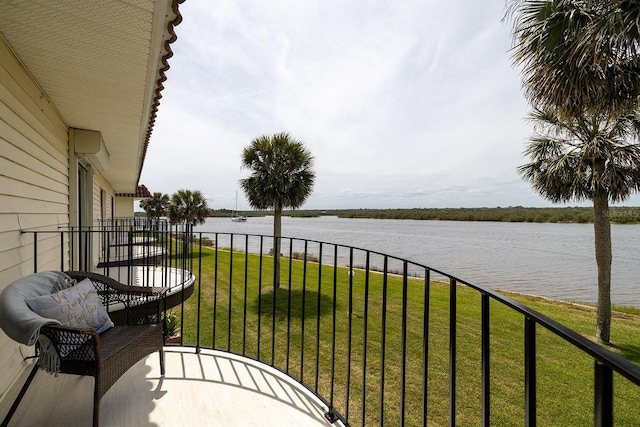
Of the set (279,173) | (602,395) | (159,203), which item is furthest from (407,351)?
(159,203)

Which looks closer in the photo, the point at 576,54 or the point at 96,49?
the point at 96,49

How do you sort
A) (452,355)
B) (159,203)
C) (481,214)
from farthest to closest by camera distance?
(481,214) → (159,203) → (452,355)

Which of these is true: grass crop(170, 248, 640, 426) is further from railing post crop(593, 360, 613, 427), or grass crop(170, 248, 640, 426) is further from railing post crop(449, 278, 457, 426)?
railing post crop(593, 360, 613, 427)

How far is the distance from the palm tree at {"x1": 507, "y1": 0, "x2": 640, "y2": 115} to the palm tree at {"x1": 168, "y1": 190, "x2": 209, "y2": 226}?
2159 cm

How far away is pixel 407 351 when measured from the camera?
244 inches

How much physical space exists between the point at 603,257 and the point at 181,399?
28.0 feet

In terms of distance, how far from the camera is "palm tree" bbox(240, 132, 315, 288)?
10344 mm

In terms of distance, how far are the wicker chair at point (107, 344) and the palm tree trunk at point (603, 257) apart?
8.57 m

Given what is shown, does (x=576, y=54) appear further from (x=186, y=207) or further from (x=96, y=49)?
(x=186, y=207)

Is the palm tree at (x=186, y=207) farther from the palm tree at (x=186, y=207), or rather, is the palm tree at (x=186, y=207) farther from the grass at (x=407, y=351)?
the grass at (x=407, y=351)

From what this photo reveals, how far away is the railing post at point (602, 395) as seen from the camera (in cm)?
51

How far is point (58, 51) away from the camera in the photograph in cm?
228

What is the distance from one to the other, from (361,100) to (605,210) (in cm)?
605

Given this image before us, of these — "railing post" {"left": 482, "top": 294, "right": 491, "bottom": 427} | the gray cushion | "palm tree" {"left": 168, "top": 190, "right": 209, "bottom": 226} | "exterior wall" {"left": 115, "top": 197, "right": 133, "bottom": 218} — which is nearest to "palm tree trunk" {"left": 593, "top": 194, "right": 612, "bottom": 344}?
"railing post" {"left": 482, "top": 294, "right": 491, "bottom": 427}
